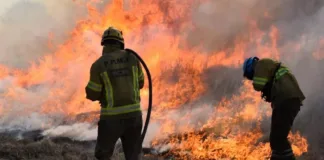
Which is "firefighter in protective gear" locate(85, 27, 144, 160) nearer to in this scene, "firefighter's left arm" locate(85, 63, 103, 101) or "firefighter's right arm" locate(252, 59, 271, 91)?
"firefighter's left arm" locate(85, 63, 103, 101)

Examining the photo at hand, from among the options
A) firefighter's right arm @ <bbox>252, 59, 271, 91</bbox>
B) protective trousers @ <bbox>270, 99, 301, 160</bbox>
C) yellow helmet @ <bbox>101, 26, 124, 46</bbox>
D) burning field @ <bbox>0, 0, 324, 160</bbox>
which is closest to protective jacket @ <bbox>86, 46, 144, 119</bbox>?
yellow helmet @ <bbox>101, 26, 124, 46</bbox>

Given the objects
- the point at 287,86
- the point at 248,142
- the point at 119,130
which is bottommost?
the point at 248,142

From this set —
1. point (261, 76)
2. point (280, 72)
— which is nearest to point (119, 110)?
point (261, 76)

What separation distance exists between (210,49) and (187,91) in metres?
1.97

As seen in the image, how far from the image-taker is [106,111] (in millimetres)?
4438

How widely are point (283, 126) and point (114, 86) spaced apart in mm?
2379

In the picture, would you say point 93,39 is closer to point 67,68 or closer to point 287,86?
point 67,68

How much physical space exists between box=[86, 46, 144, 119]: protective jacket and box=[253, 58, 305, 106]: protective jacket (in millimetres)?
1784

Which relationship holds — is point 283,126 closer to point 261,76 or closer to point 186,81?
point 261,76

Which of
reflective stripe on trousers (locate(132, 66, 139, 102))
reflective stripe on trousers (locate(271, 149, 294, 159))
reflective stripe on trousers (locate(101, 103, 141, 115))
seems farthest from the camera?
reflective stripe on trousers (locate(271, 149, 294, 159))

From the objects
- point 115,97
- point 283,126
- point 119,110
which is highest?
point 115,97

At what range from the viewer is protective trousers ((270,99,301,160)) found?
4.92 meters

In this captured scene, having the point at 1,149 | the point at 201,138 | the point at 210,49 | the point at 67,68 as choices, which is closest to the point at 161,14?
the point at 210,49

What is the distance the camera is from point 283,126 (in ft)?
16.3
